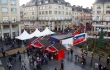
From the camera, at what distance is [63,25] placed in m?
64.8

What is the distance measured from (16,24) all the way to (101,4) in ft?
118

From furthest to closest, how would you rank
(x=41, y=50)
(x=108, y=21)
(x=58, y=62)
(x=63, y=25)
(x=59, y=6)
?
(x=63, y=25)
(x=59, y=6)
(x=108, y=21)
(x=41, y=50)
(x=58, y=62)

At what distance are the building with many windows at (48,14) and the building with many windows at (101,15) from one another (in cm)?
1545

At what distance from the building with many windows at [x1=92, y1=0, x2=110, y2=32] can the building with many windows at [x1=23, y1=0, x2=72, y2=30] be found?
50.7ft

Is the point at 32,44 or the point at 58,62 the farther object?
the point at 32,44

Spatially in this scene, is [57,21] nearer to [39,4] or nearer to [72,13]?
[39,4]

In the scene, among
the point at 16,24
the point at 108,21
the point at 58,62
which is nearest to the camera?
the point at 58,62

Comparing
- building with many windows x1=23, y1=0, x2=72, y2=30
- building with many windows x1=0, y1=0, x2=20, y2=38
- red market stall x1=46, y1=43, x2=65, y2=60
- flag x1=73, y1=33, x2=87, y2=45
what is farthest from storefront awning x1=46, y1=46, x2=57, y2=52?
building with many windows x1=23, y1=0, x2=72, y2=30

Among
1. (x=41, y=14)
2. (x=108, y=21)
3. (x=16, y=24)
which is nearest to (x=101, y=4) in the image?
(x=108, y=21)

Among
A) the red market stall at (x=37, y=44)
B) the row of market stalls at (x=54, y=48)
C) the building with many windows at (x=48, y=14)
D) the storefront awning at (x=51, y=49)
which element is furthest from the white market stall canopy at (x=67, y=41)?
the building with many windows at (x=48, y=14)

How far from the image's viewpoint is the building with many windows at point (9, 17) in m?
37.9

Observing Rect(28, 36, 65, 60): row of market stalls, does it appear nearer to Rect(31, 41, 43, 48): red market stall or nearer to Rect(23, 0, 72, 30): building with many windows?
Rect(31, 41, 43, 48): red market stall

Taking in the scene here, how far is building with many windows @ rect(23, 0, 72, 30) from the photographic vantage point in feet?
192

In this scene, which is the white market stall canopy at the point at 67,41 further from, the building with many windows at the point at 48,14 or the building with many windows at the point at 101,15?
the building with many windows at the point at 48,14
